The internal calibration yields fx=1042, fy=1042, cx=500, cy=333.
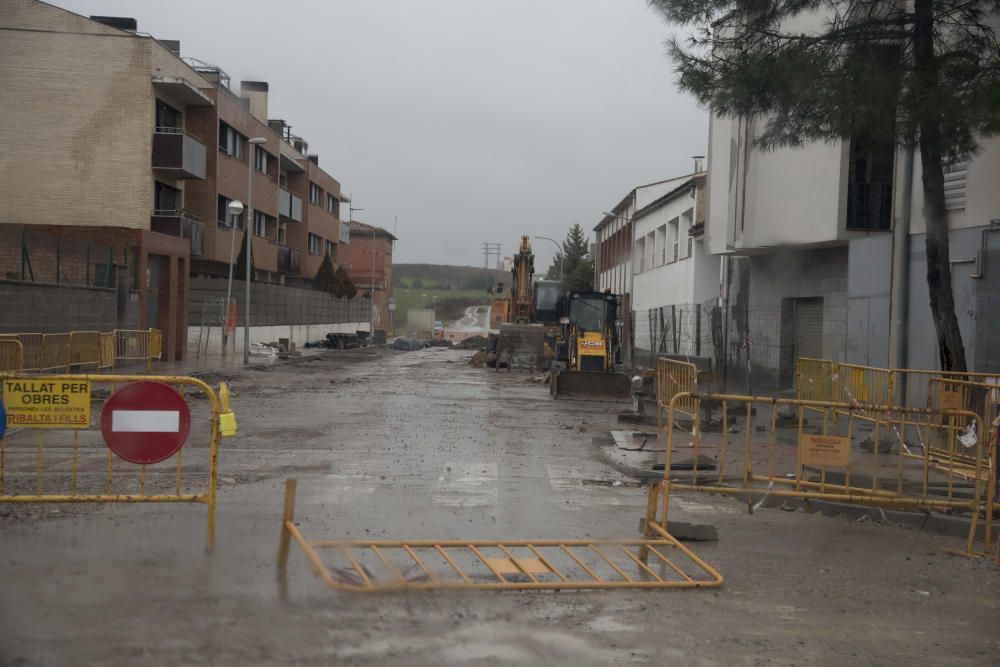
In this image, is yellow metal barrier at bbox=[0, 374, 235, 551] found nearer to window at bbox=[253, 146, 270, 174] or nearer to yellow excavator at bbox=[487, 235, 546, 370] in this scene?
yellow excavator at bbox=[487, 235, 546, 370]

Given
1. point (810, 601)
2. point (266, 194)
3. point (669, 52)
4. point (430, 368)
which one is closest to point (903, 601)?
point (810, 601)

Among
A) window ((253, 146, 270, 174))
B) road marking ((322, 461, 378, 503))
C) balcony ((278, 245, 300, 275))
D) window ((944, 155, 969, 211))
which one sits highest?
window ((253, 146, 270, 174))

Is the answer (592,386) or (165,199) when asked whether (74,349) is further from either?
(165,199)

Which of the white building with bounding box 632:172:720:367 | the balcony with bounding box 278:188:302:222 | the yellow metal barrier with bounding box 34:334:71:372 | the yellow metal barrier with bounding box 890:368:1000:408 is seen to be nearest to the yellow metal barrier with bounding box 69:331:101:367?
the yellow metal barrier with bounding box 34:334:71:372

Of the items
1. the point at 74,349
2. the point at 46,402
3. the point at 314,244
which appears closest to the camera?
the point at 46,402

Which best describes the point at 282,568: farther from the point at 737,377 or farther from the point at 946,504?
the point at 737,377

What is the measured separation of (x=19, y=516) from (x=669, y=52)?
10188 millimetres

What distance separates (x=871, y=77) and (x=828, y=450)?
20.9 ft

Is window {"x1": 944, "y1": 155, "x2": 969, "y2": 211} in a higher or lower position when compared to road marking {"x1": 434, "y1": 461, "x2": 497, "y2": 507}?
higher

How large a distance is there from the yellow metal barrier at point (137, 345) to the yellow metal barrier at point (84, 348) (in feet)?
8.17

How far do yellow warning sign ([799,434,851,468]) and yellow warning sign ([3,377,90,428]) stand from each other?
5.78 meters

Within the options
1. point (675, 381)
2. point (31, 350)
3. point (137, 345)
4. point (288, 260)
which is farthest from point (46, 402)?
point (288, 260)

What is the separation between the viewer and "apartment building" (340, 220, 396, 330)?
96812mm

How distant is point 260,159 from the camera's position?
5369 centimetres
